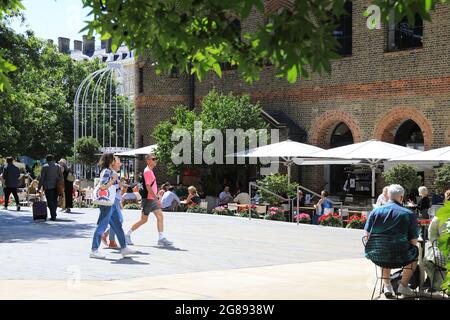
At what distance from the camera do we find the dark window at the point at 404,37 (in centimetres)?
2475

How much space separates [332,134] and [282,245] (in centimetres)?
1385

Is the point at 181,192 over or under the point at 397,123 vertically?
under

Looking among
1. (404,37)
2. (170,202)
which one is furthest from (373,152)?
(170,202)

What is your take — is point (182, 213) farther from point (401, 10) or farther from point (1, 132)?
point (401, 10)

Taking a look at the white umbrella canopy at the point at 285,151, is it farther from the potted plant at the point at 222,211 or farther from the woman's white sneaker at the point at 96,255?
the woman's white sneaker at the point at 96,255

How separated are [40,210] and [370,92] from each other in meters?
12.4

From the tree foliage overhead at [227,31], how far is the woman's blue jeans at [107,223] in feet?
20.4

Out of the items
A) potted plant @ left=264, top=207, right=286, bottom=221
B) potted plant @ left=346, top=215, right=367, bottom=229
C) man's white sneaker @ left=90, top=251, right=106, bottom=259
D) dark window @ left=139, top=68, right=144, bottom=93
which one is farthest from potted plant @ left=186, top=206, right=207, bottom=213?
dark window @ left=139, top=68, right=144, bottom=93

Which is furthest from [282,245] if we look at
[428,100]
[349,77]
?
[349,77]

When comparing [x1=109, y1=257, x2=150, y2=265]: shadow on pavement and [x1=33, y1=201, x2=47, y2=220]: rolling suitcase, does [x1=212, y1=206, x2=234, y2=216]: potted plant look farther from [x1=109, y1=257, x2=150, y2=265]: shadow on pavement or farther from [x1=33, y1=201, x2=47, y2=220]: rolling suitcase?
[x1=109, y1=257, x2=150, y2=265]: shadow on pavement

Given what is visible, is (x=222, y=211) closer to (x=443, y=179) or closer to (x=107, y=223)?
(x=443, y=179)

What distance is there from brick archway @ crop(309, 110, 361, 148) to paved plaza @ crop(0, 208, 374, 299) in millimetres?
8801

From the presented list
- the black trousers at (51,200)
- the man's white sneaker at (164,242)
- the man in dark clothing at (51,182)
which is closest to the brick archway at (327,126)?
the man in dark clothing at (51,182)

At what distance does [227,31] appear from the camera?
5648 mm
